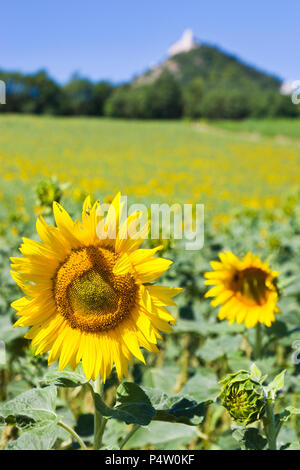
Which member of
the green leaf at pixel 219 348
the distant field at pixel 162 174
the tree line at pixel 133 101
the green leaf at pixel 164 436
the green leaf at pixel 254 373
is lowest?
the green leaf at pixel 164 436

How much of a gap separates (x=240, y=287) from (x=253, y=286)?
49mm

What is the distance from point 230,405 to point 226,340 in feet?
2.44

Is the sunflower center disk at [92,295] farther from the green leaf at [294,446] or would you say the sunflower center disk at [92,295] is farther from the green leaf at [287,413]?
the green leaf at [294,446]

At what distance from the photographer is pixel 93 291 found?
1.09 m

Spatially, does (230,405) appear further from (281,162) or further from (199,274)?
(281,162)

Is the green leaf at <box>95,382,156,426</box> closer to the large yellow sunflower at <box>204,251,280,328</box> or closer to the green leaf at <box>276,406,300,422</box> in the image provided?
the green leaf at <box>276,406,300,422</box>

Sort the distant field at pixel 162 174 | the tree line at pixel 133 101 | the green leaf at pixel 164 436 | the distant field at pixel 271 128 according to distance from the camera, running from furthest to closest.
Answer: the tree line at pixel 133 101
the distant field at pixel 271 128
the distant field at pixel 162 174
the green leaf at pixel 164 436

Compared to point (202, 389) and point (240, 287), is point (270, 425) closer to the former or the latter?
point (202, 389)

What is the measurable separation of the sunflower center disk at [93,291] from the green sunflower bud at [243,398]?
311 millimetres

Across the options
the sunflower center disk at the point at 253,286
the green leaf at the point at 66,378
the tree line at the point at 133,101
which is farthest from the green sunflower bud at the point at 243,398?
the tree line at the point at 133,101

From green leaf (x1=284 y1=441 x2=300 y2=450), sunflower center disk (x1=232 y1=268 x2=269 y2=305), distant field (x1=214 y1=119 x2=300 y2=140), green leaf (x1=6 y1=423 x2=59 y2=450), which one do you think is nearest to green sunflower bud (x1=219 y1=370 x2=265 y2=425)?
green leaf (x1=284 y1=441 x2=300 y2=450)

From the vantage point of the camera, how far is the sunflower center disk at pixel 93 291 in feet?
3.57

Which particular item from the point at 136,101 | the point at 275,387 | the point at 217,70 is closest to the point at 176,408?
the point at 275,387
